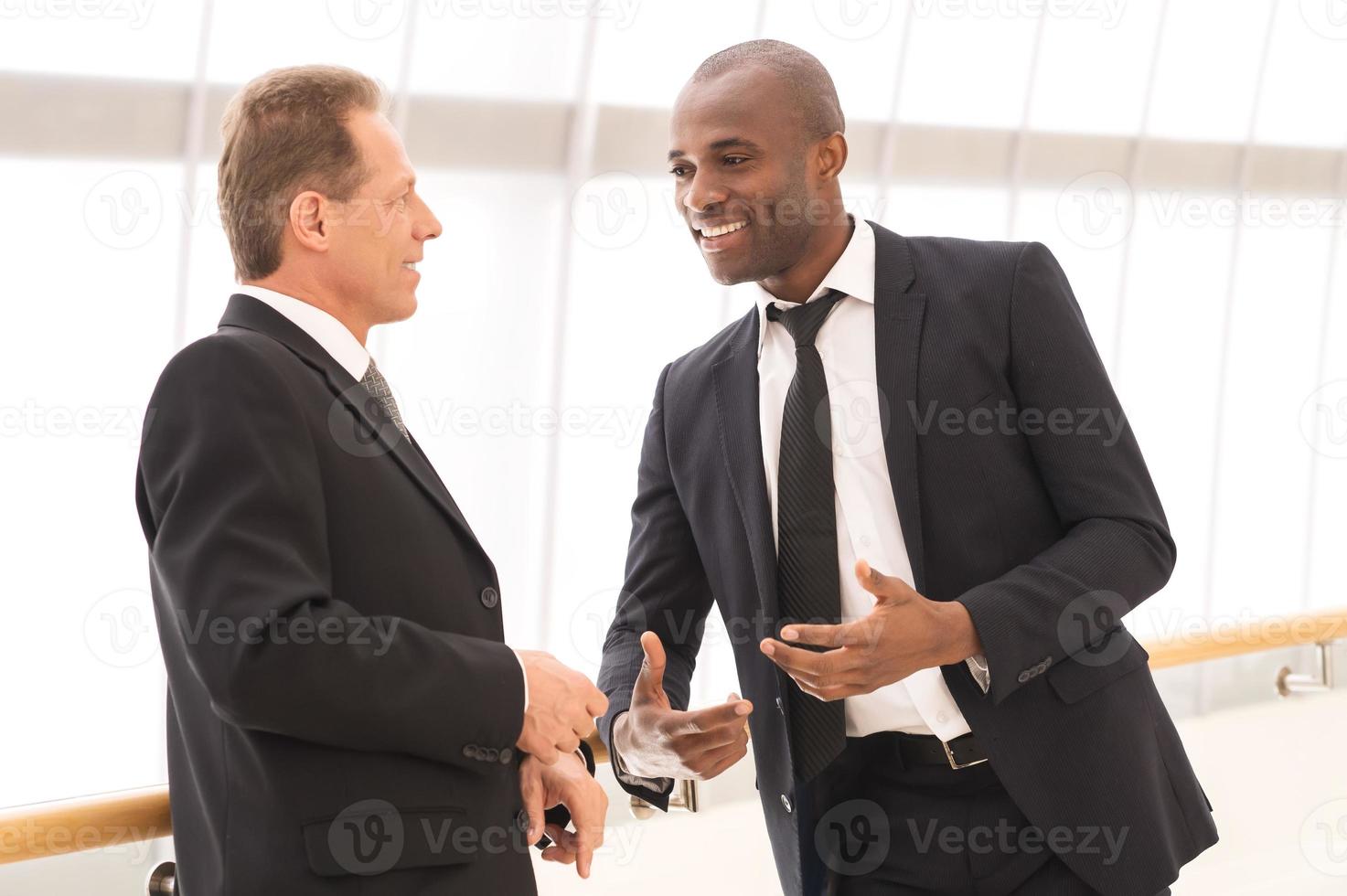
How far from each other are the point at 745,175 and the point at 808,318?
34cm

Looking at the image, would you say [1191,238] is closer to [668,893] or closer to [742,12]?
[742,12]

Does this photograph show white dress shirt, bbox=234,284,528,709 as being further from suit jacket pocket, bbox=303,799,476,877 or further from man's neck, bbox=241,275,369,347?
suit jacket pocket, bbox=303,799,476,877

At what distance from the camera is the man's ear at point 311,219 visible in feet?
6.53

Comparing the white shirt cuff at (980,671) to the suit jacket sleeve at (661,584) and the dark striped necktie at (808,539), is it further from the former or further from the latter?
the suit jacket sleeve at (661,584)

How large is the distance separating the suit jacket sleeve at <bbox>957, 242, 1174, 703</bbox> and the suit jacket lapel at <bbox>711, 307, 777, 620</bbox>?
0.42m

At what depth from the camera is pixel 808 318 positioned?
2551 millimetres

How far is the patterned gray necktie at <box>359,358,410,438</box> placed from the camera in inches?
81.5

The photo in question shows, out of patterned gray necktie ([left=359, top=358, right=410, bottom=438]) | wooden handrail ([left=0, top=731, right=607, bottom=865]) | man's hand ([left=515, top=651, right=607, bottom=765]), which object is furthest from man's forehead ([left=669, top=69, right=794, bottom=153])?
wooden handrail ([left=0, top=731, right=607, bottom=865])

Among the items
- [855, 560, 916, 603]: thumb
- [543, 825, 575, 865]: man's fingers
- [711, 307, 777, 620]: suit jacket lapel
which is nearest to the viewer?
[855, 560, 916, 603]: thumb

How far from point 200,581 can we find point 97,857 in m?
0.78

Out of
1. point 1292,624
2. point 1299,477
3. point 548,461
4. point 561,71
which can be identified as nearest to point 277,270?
point 1292,624

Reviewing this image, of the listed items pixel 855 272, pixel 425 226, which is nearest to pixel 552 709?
pixel 425 226

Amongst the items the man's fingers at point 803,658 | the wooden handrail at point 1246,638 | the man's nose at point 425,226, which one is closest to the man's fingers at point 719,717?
the man's fingers at point 803,658

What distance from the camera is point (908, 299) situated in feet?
8.05
